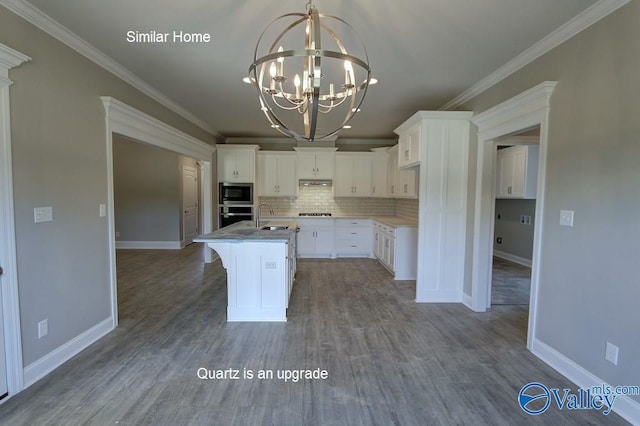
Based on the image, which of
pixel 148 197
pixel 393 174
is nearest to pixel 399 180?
pixel 393 174

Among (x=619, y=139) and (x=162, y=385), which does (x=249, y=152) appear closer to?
(x=162, y=385)

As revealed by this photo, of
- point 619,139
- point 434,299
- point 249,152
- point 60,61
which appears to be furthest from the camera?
point 249,152

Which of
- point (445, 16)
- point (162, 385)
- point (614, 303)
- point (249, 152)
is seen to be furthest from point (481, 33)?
point (249, 152)

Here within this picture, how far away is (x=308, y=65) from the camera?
1.82m

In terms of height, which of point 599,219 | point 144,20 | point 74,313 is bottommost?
point 74,313

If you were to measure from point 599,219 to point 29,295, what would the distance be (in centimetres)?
411

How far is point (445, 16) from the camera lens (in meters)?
2.18

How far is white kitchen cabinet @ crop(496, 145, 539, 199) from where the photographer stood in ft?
17.4

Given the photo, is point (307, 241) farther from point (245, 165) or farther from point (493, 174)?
point (493, 174)

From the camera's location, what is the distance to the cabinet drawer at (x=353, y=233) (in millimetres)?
6312

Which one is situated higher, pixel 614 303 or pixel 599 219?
pixel 599 219

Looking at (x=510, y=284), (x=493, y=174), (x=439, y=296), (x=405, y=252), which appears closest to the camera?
(x=493, y=174)

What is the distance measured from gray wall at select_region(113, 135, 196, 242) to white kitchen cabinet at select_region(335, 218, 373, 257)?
401 cm

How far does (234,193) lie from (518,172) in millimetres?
5543
